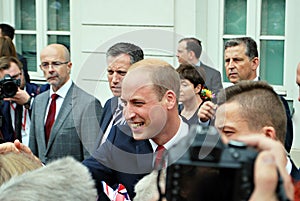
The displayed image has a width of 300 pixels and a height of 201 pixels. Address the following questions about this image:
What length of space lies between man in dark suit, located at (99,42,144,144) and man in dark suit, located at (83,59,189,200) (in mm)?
1237

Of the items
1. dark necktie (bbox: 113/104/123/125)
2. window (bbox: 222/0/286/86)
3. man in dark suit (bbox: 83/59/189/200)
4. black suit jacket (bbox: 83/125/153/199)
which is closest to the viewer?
man in dark suit (bbox: 83/59/189/200)

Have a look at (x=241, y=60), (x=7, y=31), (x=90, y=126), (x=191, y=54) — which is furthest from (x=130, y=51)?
(x=7, y=31)

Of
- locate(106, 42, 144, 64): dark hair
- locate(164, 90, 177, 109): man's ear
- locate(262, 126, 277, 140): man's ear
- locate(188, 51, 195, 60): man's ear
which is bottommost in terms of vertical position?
locate(262, 126, 277, 140): man's ear

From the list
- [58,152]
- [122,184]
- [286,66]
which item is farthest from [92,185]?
[286,66]

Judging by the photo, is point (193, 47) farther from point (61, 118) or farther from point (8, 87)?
point (8, 87)

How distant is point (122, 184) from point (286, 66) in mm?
5032

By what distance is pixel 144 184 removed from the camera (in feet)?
8.58

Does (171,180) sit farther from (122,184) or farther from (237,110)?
(122,184)

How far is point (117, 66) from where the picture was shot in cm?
496

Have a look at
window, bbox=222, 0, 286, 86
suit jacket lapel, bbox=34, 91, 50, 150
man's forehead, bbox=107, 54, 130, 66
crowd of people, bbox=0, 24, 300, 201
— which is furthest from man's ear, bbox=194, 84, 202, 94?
window, bbox=222, 0, 286, 86

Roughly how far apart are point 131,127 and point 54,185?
1042 mm

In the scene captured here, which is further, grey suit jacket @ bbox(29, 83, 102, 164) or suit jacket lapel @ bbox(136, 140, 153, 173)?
grey suit jacket @ bbox(29, 83, 102, 164)

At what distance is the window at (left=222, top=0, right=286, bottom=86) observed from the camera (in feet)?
27.0

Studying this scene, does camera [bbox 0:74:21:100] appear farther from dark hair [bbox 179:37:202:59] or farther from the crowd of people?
dark hair [bbox 179:37:202:59]
